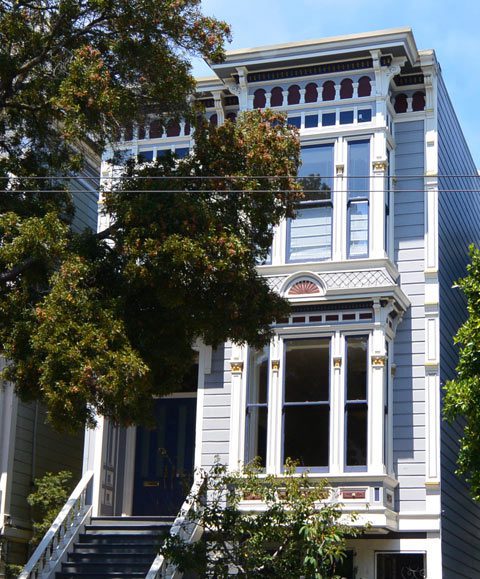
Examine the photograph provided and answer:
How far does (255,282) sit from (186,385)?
774cm

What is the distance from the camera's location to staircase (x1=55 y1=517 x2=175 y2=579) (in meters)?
19.5

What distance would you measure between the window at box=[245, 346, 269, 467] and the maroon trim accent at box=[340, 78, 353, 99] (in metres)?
5.19

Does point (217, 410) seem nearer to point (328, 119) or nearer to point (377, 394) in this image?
point (377, 394)

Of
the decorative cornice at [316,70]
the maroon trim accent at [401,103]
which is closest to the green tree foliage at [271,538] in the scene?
the maroon trim accent at [401,103]

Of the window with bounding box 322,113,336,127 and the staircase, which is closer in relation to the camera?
the staircase

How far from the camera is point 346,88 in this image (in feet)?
72.1

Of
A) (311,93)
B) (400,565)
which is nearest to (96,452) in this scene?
(400,565)

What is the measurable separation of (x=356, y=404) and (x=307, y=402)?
94 cm

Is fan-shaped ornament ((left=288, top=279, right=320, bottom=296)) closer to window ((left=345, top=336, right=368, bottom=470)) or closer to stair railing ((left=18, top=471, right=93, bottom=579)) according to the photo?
window ((left=345, top=336, right=368, bottom=470))

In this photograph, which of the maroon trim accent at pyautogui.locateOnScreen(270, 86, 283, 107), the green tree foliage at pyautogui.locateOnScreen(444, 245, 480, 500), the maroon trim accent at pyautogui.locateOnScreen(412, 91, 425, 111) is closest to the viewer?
→ the green tree foliage at pyautogui.locateOnScreen(444, 245, 480, 500)

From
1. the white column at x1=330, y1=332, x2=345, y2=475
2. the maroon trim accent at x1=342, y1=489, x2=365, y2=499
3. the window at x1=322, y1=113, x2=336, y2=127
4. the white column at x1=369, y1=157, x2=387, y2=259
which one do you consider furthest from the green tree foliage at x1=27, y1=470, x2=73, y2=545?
the window at x1=322, y1=113, x2=336, y2=127

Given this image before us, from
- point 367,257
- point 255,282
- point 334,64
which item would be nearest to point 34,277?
point 255,282

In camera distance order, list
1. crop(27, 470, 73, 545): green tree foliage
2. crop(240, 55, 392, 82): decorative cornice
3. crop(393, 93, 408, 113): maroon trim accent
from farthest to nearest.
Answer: crop(393, 93, 408, 113): maroon trim accent
crop(240, 55, 392, 82): decorative cornice
crop(27, 470, 73, 545): green tree foliage

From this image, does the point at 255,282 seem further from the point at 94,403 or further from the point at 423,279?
the point at 423,279
